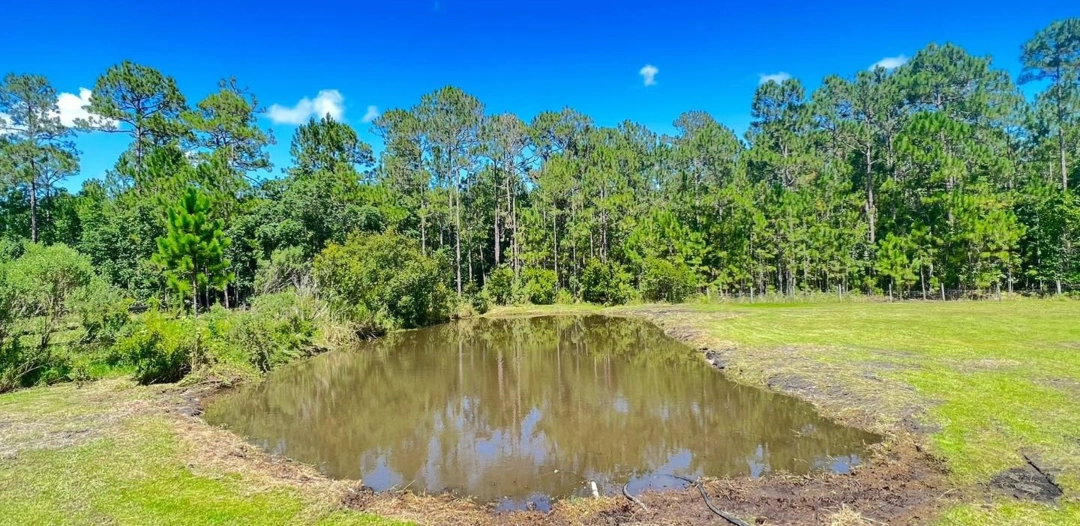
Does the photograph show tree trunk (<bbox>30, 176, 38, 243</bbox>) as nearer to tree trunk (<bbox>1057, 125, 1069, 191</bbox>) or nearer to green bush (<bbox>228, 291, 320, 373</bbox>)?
green bush (<bbox>228, 291, 320, 373</bbox>)

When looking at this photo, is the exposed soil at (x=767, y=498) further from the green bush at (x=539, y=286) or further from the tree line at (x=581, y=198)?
the green bush at (x=539, y=286)

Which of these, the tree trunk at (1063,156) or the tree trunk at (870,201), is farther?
the tree trunk at (870,201)

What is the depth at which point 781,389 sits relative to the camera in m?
13.2

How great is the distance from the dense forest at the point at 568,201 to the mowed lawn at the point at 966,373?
45.2ft

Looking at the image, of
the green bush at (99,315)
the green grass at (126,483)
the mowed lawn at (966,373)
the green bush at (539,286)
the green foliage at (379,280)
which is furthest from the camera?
the green bush at (539,286)

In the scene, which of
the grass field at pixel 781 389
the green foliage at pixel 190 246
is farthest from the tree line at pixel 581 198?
the grass field at pixel 781 389

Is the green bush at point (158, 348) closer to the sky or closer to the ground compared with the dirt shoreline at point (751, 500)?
closer to the sky

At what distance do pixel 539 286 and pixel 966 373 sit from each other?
32073 mm

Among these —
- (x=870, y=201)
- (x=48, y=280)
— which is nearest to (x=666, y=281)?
(x=870, y=201)

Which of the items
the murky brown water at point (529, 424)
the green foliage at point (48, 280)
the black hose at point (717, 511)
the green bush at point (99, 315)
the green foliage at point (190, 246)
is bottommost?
the murky brown water at point (529, 424)

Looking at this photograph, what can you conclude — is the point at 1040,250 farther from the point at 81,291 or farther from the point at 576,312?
the point at 81,291

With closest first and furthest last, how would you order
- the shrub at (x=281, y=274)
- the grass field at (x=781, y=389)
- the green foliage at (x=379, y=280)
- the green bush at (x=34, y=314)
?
the grass field at (x=781, y=389) < the green bush at (x=34, y=314) < the shrub at (x=281, y=274) < the green foliage at (x=379, y=280)

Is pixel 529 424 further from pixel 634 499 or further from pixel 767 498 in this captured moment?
pixel 767 498

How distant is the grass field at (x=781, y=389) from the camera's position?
6.55m
